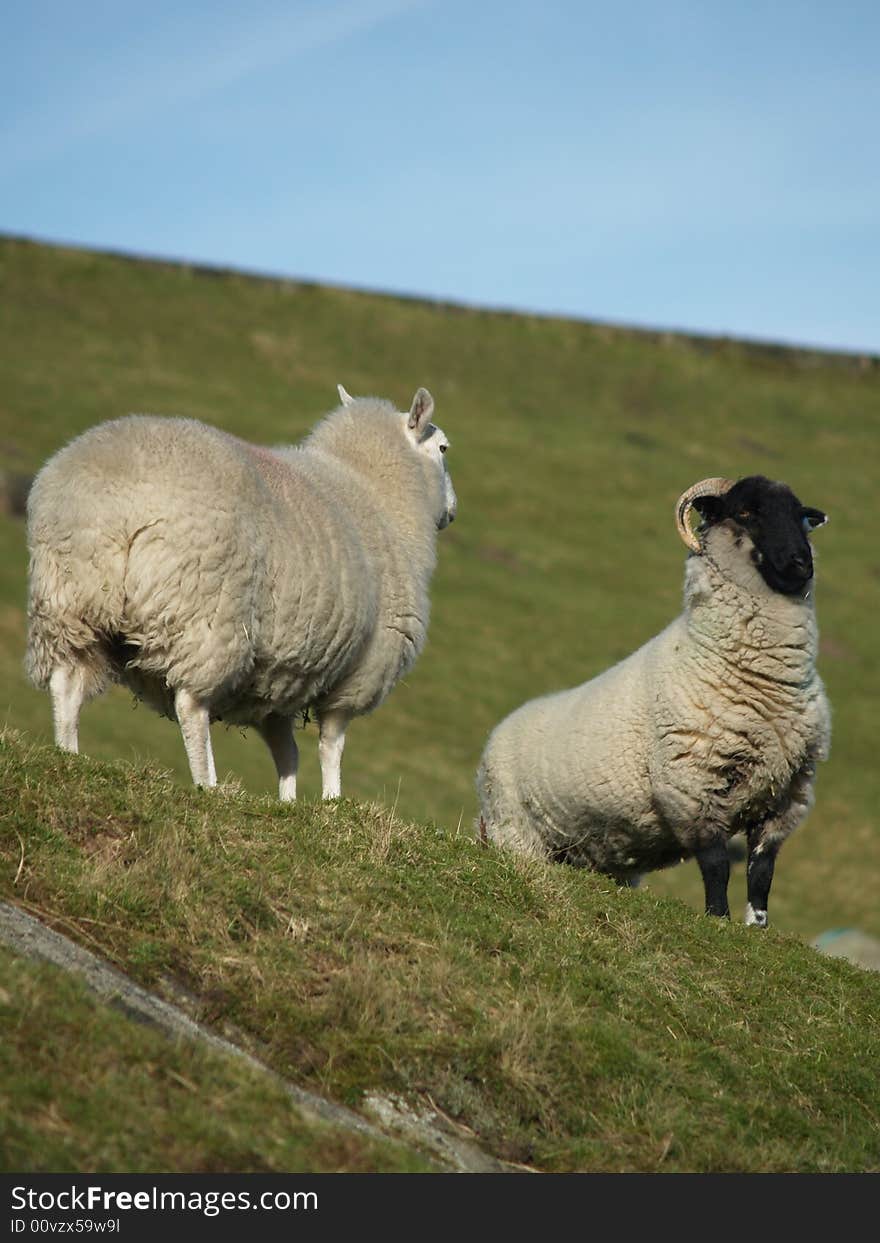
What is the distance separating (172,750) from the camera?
34.8 meters

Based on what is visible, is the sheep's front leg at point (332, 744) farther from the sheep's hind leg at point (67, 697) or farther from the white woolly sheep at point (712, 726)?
the sheep's hind leg at point (67, 697)

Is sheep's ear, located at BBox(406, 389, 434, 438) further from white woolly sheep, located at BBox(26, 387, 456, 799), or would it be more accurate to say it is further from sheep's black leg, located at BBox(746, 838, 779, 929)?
sheep's black leg, located at BBox(746, 838, 779, 929)

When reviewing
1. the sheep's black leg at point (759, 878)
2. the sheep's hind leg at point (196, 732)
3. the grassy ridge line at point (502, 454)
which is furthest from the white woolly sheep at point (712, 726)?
the grassy ridge line at point (502, 454)

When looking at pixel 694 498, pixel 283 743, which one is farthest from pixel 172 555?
pixel 694 498

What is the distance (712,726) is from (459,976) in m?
3.77

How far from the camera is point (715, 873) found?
33.2 ft

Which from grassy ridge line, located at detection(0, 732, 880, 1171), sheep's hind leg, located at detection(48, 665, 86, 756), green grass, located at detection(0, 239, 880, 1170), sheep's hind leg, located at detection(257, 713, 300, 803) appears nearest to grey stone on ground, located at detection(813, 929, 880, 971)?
green grass, located at detection(0, 239, 880, 1170)

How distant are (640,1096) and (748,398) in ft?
215

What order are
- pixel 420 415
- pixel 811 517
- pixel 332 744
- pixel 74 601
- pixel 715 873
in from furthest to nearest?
pixel 420 415
pixel 332 744
pixel 811 517
pixel 715 873
pixel 74 601

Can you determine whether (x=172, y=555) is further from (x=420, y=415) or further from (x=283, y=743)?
(x=420, y=415)

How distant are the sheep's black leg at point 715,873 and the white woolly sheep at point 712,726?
0.04 ft

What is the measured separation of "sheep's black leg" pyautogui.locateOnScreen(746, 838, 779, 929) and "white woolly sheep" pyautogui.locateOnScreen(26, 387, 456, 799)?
3.14 m

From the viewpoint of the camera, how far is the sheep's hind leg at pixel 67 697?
30.0 feet

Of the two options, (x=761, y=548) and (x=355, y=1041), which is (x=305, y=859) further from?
(x=761, y=548)
